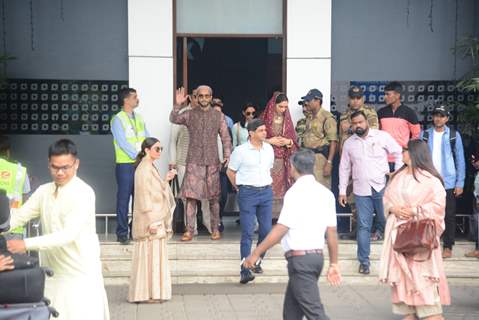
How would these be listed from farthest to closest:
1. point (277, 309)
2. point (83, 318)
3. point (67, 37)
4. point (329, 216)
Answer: point (67, 37)
point (277, 309)
point (329, 216)
point (83, 318)

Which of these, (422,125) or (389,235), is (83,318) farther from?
(422,125)

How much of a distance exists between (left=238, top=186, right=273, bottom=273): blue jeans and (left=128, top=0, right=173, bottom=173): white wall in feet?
7.55

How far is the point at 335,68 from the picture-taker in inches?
546

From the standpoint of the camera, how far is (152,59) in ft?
43.0

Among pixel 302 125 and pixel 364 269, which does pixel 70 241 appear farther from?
pixel 302 125

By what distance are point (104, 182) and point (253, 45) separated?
10.1 ft

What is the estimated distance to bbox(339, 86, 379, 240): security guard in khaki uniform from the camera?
12148mm

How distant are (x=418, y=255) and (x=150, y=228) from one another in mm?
3201

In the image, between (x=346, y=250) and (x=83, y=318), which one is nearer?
(x=83, y=318)

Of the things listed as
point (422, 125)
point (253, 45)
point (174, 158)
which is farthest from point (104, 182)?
point (422, 125)

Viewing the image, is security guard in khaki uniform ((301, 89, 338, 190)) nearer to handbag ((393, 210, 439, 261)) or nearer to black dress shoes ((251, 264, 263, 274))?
black dress shoes ((251, 264, 263, 274))

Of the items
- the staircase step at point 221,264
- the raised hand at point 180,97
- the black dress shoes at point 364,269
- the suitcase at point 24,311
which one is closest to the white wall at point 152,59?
the raised hand at point 180,97

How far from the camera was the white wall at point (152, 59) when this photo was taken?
13055 millimetres

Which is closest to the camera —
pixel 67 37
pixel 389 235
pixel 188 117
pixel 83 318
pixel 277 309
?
pixel 83 318
